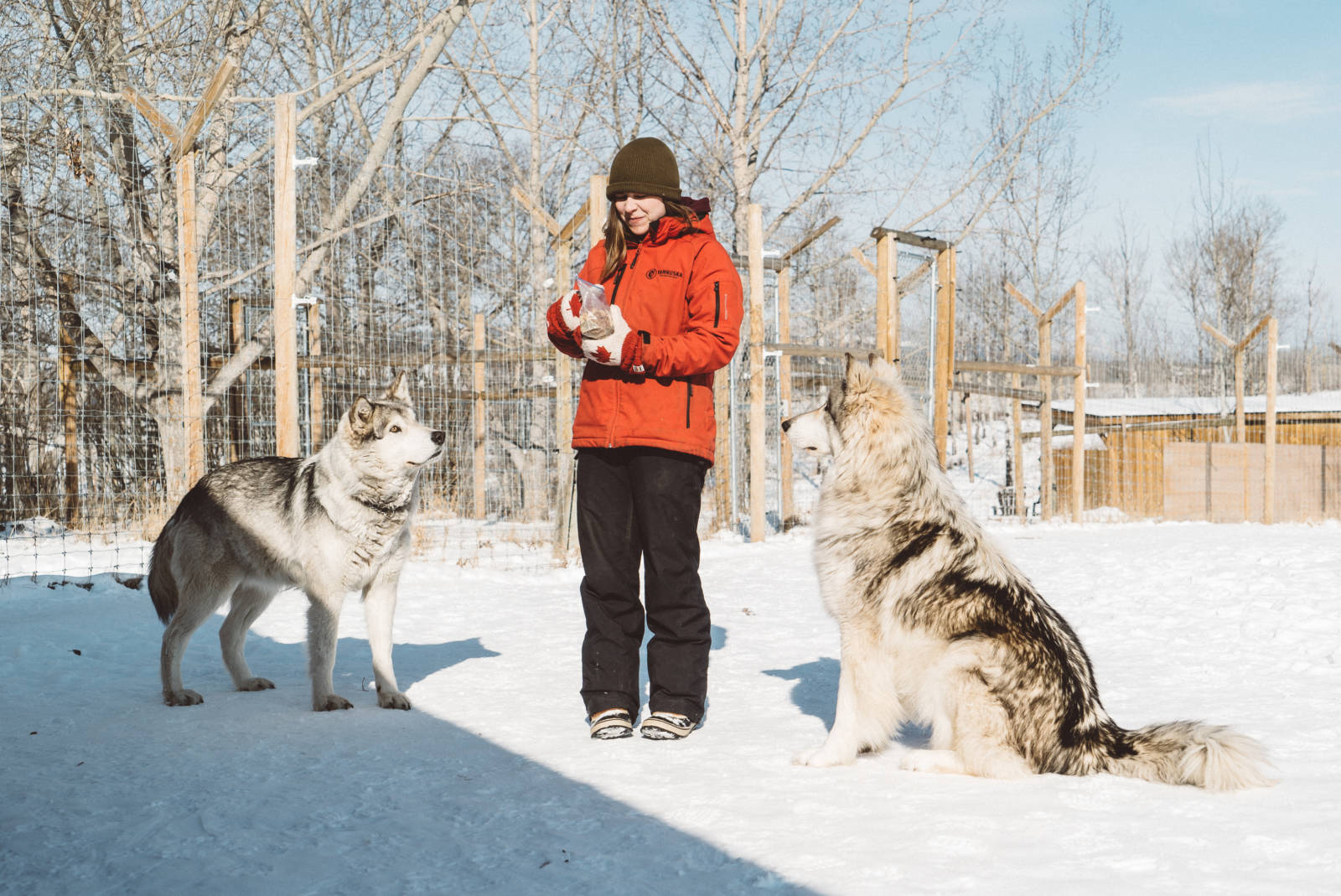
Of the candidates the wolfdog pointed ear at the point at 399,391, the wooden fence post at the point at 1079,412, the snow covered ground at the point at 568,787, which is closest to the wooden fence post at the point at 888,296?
the wooden fence post at the point at 1079,412

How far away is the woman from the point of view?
3.32 meters

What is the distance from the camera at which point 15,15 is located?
921cm

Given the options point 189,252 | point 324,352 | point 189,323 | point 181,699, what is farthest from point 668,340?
point 324,352

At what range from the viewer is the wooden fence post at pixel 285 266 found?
6859 mm

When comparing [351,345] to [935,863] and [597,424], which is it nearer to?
[597,424]

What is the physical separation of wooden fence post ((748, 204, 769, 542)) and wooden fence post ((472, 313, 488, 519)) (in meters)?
3.39

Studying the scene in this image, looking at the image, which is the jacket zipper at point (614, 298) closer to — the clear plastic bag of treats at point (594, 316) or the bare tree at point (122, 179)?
the clear plastic bag of treats at point (594, 316)

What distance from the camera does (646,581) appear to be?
346 cm

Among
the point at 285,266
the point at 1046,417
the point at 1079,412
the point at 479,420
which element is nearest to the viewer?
the point at 285,266

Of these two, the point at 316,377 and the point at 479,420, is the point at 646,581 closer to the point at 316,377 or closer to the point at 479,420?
the point at 316,377

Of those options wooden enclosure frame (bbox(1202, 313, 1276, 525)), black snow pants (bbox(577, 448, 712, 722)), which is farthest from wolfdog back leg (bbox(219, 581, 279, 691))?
wooden enclosure frame (bbox(1202, 313, 1276, 525))

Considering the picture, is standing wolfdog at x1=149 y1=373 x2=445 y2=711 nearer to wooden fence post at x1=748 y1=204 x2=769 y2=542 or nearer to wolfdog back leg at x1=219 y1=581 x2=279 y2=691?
wolfdog back leg at x1=219 y1=581 x2=279 y2=691

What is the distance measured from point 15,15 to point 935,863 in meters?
11.3

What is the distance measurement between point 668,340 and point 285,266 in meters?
4.92
